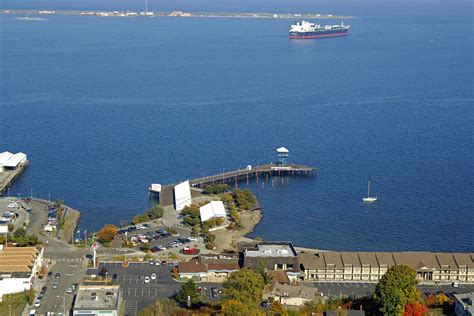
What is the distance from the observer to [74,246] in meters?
23.9

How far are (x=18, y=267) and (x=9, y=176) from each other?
461 inches

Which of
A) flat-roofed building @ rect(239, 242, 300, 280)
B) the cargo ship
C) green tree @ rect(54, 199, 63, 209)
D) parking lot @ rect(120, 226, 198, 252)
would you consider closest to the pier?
green tree @ rect(54, 199, 63, 209)

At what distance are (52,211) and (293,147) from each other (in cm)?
1347

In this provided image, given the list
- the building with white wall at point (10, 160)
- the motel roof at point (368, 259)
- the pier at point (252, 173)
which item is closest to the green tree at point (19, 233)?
the pier at point (252, 173)

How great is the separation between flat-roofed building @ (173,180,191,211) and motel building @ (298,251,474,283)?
6396 millimetres

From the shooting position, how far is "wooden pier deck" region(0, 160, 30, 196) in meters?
30.5

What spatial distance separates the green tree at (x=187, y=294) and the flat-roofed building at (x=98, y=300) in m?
1.43

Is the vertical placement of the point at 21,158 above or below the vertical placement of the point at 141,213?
above

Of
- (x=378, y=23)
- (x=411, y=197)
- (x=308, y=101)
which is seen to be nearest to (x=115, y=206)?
(x=411, y=197)

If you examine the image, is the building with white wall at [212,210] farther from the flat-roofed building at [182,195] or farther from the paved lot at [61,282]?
the paved lot at [61,282]

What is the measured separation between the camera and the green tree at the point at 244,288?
18.6 meters

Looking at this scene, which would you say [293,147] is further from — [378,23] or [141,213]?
[378,23]

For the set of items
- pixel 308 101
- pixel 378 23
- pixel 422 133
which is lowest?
pixel 422 133

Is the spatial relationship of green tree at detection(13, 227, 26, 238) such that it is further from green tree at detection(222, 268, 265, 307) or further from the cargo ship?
the cargo ship
